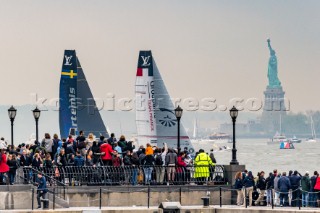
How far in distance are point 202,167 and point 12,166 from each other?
26.8 ft

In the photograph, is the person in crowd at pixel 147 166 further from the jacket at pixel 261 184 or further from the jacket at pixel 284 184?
the jacket at pixel 284 184

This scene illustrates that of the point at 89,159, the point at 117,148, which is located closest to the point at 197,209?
the point at 89,159

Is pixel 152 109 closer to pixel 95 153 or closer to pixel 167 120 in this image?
pixel 167 120

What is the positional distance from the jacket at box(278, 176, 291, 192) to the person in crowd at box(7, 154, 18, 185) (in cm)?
1000

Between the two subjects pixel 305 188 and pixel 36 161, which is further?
pixel 305 188

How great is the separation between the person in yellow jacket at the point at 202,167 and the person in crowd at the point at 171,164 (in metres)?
0.85

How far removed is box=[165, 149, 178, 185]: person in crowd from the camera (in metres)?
49.9

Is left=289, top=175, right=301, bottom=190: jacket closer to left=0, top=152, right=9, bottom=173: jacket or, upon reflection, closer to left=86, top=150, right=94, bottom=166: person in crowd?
left=86, top=150, right=94, bottom=166: person in crowd

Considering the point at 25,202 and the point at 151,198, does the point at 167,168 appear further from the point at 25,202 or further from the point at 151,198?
the point at 25,202

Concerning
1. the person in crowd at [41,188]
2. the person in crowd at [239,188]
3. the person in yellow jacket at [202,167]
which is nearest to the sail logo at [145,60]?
the person in yellow jacket at [202,167]

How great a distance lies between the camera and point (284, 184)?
48438 millimetres

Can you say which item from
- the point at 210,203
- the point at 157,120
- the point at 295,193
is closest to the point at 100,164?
the point at 210,203

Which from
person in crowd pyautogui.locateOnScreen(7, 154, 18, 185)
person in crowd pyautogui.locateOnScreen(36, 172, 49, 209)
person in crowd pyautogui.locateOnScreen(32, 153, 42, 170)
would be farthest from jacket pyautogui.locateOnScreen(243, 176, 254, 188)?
person in crowd pyautogui.locateOnScreen(7, 154, 18, 185)

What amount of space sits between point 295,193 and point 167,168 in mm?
5076
